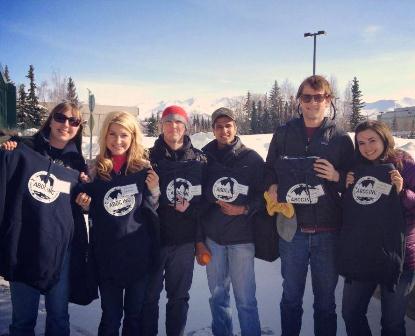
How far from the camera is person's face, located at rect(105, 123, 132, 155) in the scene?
2.89 meters

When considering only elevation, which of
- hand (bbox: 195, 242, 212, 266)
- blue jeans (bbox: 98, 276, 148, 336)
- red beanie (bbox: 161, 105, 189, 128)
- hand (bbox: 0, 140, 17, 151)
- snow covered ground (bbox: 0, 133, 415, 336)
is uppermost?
red beanie (bbox: 161, 105, 189, 128)

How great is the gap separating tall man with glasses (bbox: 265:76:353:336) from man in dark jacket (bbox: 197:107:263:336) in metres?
0.27

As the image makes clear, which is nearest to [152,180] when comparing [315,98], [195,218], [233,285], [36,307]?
[195,218]

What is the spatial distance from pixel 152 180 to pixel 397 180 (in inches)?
78.9

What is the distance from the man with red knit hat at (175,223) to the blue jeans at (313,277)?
2.91ft

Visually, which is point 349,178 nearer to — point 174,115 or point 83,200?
point 174,115

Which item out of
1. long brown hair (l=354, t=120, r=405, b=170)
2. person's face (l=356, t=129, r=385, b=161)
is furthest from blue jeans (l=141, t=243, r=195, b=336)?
long brown hair (l=354, t=120, r=405, b=170)

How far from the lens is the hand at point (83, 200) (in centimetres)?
278

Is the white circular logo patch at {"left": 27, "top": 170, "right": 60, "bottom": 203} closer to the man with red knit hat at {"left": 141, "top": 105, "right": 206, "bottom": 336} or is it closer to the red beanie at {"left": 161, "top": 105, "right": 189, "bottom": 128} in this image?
the man with red knit hat at {"left": 141, "top": 105, "right": 206, "bottom": 336}

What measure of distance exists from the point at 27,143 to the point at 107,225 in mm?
954

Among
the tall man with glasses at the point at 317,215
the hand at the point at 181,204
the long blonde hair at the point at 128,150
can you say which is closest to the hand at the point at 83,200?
the long blonde hair at the point at 128,150

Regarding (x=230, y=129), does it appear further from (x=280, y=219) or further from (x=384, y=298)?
(x=384, y=298)

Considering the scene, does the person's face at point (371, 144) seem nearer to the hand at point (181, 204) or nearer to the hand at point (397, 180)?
the hand at point (397, 180)

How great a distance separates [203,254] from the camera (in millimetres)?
3127
